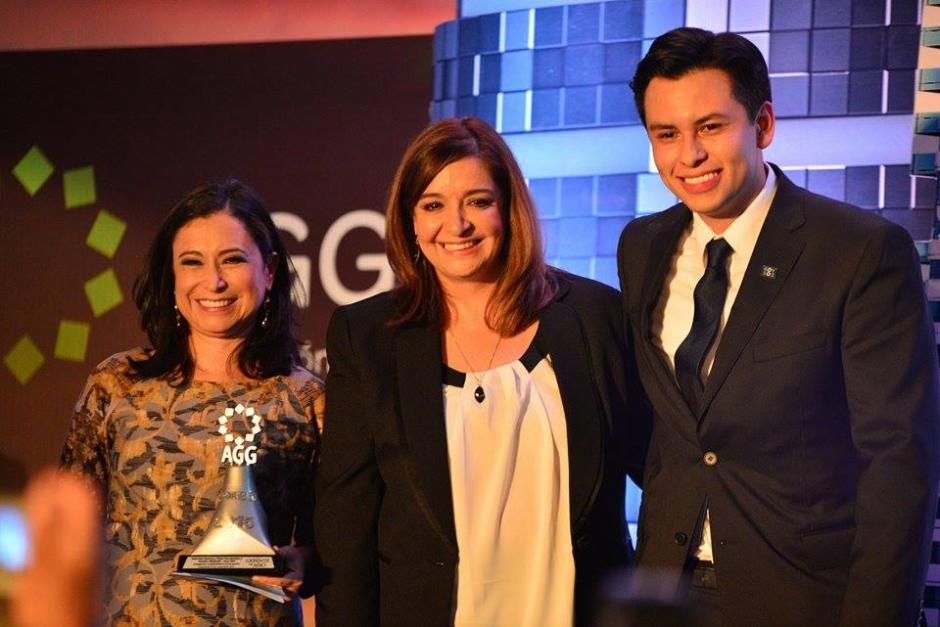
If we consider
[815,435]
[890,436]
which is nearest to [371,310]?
[815,435]

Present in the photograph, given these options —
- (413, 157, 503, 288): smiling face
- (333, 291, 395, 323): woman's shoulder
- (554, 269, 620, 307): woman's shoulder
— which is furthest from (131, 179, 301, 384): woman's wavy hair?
(554, 269, 620, 307): woman's shoulder

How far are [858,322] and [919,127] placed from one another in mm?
920

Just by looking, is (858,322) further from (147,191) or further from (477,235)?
(147,191)

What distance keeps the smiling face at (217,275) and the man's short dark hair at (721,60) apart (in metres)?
1.01

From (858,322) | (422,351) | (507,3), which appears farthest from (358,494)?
→ (507,3)

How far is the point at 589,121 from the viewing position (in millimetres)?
3604

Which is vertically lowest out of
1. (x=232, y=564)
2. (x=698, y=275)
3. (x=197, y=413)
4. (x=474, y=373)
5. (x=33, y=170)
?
(x=232, y=564)

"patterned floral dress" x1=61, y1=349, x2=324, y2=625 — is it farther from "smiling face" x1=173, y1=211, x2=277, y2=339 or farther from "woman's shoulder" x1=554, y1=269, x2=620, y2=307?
"woman's shoulder" x1=554, y1=269, x2=620, y2=307

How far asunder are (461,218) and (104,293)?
2213mm

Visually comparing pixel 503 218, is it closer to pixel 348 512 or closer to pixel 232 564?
pixel 348 512

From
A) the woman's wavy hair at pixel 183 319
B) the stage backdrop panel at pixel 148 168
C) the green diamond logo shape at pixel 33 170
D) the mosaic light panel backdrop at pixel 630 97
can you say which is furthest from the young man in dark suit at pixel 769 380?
the green diamond logo shape at pixel 33 170

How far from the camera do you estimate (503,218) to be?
2770 millimetres

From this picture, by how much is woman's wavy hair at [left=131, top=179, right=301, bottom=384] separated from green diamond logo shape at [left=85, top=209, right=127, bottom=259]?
1540mm

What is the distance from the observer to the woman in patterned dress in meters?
2.77
